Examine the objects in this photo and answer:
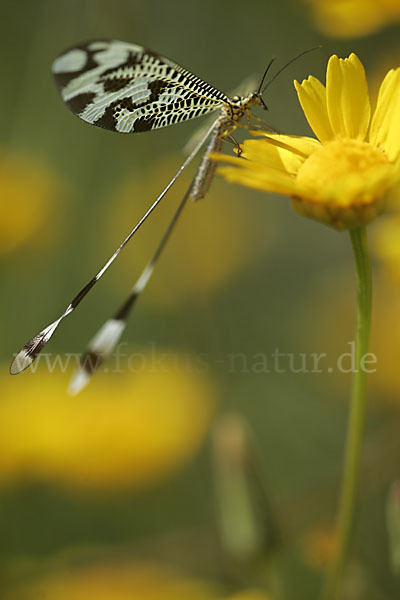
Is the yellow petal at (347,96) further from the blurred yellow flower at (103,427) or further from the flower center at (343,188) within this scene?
the blurred yellow flower at (103,427)

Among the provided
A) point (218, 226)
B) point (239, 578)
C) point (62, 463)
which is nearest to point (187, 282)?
point (218, 226)

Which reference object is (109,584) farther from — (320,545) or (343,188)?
(343,188)

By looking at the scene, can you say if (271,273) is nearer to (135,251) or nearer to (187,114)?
(135,251)

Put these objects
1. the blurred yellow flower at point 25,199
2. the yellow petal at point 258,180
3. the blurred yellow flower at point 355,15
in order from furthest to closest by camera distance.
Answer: the blurred yellow flower at point 25,199 → the blurred yellow flower at point 355,15 → the yellow petal at point 258,180

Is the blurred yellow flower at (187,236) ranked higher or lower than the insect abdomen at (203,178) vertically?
lower

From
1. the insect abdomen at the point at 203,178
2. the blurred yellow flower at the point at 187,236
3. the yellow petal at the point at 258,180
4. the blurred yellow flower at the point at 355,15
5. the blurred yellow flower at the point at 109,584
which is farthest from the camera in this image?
the blurred yellow flower at the point at 187,236

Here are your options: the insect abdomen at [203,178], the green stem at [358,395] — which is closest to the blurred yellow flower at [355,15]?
the insect abdomen at [203,178]
